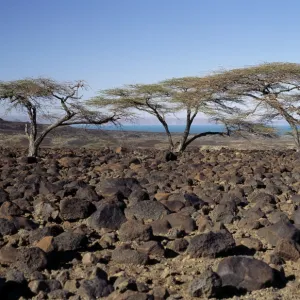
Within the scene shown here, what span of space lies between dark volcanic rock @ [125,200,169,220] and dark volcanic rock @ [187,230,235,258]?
1591 millimetres

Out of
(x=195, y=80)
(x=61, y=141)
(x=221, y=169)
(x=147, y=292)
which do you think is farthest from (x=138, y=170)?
(x=61, y=141)

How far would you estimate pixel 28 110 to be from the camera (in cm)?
1838

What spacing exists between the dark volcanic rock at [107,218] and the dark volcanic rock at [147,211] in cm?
24

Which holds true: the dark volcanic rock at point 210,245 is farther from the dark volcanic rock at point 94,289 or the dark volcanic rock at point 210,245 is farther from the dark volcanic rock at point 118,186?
the dark volcanic rock at point 118,186

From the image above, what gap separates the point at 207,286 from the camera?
3732 millimetres

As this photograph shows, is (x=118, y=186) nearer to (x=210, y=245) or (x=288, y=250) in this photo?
(x=210, y=245)

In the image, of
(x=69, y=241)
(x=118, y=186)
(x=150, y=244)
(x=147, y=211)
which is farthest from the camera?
(x=118, y=186)

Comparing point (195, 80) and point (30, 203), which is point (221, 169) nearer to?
point (30, 203)

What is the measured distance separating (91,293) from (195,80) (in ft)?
57.8

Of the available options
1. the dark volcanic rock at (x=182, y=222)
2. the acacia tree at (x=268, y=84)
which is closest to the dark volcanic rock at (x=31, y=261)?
the dark volcanic rock at (x=182, y=222)

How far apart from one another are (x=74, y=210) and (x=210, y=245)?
2.34m

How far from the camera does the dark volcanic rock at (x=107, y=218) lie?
19.6ft

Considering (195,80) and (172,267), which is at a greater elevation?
(195,80)

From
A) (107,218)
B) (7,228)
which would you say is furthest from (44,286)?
(107,218)
